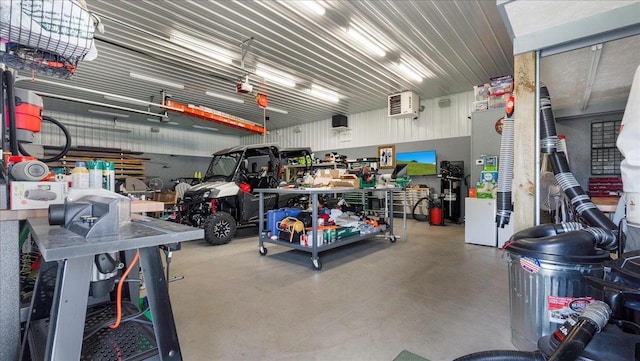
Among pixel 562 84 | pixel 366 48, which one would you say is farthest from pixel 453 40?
pixel 562 84

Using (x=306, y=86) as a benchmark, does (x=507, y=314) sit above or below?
below

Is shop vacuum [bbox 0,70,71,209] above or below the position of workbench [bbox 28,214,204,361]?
above

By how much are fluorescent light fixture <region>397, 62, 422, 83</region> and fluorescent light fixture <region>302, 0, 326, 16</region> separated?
243cm

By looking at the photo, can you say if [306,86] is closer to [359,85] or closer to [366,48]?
[359,85]

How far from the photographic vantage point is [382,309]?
2334 millimetres

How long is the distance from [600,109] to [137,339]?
658 centimetres

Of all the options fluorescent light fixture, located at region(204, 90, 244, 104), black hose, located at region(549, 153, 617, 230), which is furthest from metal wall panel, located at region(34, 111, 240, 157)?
black hose, located at region(549, 153, 617, 230)

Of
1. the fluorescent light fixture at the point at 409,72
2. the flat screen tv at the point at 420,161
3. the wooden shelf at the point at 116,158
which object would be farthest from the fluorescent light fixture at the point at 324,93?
the wooden shelf at the point at 116,158

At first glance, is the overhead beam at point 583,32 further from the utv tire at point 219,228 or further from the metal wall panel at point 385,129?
the metal wall panel at point 385,129

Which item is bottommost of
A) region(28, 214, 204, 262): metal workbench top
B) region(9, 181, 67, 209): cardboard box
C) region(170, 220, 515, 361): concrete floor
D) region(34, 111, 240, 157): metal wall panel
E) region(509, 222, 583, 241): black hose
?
region(170, 220, 515, 361): concrete floor

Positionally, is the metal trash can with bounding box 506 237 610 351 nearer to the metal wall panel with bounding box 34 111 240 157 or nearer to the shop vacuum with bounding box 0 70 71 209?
the shop vacuum with bounding box 0 70 71 209

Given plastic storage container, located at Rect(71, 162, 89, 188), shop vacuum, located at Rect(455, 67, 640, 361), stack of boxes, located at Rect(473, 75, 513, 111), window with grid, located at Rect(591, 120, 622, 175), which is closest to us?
shop vacuum, located at Rect(455, 67, 640, 361)

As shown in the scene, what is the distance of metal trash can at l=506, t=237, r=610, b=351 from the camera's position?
56.6 inches

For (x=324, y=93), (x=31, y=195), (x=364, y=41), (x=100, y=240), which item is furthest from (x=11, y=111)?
(x=324, y=93)
